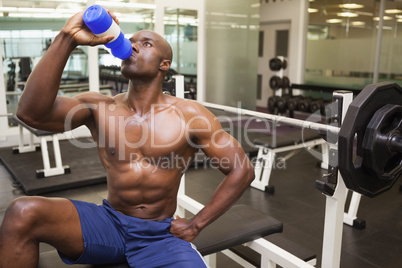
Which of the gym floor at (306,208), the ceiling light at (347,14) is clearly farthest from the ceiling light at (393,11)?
the gym floor at (306,208)

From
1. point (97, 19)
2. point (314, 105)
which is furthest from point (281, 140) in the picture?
point (97, 19)

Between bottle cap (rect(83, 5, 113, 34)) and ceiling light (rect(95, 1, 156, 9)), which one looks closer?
bottle cap (rect(83, 5, 113, 34))

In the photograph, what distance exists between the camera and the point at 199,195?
10.5ft

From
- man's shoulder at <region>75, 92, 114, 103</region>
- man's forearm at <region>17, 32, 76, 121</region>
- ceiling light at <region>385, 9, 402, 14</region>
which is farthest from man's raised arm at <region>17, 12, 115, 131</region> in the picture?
ceiling light at <region>385, 9, 402, 14</region>

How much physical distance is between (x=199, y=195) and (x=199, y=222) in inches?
75.0

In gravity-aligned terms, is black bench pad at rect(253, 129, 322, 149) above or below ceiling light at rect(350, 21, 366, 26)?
below

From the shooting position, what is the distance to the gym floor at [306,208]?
2.26 metres

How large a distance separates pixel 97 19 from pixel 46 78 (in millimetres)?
238

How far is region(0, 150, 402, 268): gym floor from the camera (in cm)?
226

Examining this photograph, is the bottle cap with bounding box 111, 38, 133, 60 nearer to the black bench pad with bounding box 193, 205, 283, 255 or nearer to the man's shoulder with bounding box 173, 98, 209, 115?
the man's shoulder with bounding box 173, 98, 209, 115

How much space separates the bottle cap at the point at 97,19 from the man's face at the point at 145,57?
0.22m

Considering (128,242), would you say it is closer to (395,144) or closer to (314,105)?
(395,144)

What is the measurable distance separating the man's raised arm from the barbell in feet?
2.29

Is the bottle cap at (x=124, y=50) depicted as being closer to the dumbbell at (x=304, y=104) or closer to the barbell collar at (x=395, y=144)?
the barbell collar at (x=395, y=144)
